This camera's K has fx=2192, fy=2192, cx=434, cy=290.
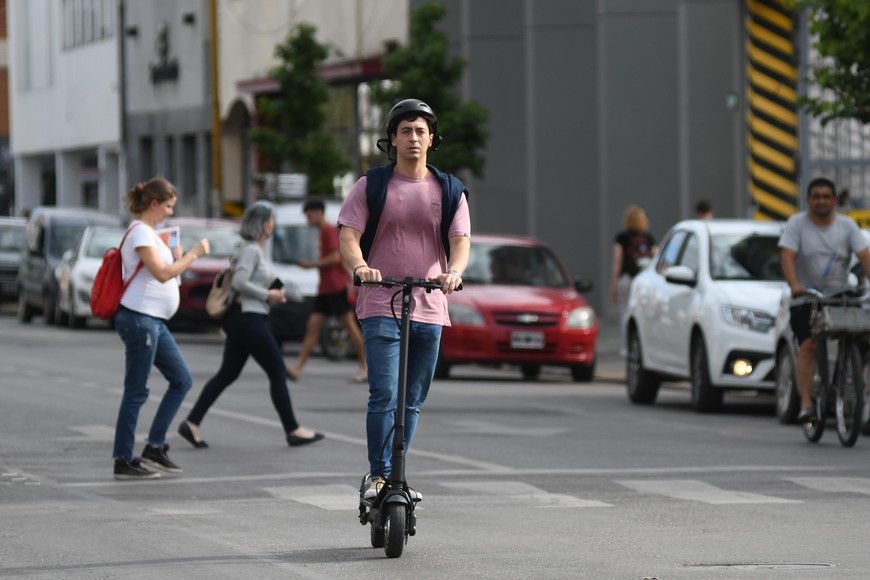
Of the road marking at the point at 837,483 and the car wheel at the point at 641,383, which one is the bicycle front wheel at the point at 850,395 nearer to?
the road marking at the point at 837,483

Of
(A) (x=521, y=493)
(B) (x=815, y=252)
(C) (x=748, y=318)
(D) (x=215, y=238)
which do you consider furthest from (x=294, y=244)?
(A) (x=521, y=493)

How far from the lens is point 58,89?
69.8m

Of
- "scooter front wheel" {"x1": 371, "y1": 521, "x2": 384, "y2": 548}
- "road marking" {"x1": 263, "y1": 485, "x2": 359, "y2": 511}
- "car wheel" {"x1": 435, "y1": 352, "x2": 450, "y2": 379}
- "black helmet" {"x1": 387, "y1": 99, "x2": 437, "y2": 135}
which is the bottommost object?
"car wheel" {"x1": 435, "y1": 352, "x2": 450, "y2": 379}

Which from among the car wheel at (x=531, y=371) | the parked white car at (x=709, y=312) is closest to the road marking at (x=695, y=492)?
the parked white car at (x=709, y=312)

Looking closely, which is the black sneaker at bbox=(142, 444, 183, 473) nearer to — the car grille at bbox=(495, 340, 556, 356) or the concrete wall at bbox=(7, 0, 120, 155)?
the car grille at bbox=(495, 340, 556, 356)

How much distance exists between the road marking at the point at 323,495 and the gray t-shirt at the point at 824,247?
189 inches

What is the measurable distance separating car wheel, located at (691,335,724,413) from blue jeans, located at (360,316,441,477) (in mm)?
9149

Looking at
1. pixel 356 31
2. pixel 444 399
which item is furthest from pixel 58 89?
pixel 444 399

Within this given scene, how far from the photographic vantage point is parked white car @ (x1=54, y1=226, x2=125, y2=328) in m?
33.5

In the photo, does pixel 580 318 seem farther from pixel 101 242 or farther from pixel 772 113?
pixel 101 242

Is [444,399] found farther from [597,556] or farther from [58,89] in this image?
[58,89]

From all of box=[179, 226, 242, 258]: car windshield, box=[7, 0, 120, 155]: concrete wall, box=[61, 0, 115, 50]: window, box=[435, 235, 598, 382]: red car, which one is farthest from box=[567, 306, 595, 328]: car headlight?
box=[61, 0, 115, 50]: window

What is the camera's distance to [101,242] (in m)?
34.0

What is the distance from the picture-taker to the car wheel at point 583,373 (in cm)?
2341
